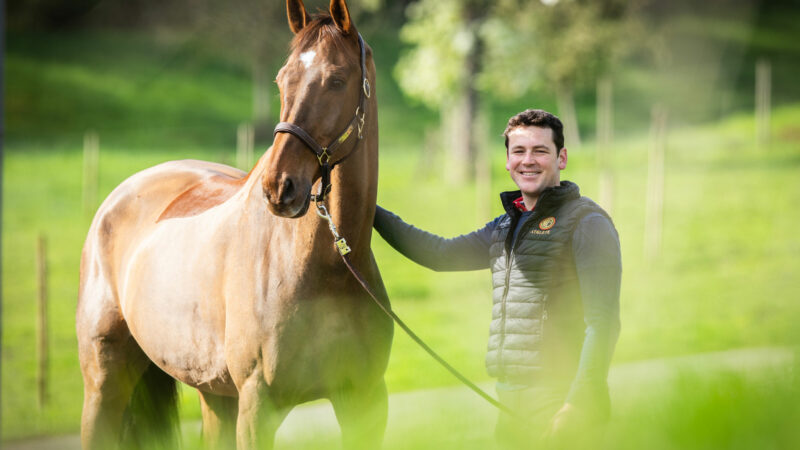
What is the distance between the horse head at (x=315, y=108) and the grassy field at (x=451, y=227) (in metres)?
1.16

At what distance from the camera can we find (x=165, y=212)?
12.0 ft

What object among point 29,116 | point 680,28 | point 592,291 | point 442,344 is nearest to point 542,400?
point 592,291

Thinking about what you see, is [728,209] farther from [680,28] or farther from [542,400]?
[680,28]

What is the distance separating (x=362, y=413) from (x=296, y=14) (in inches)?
60.6

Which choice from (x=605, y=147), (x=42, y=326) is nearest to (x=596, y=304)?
(x=42, y=326)

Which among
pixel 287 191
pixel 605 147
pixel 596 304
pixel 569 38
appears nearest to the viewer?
pixel 596 304

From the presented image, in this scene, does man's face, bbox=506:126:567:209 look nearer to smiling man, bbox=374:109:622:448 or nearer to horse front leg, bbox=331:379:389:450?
smiling man, bbox=374:109:622:448

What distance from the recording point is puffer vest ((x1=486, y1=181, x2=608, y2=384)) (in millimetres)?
2410

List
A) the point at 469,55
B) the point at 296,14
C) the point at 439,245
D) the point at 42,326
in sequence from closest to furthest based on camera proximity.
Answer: the point at 296,14 < the point at 439,245 < the point at 42,326 < the point at 469,55

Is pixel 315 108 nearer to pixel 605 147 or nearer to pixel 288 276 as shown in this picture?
pixel 288 276

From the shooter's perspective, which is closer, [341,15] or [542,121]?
[542,121]

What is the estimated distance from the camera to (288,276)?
109 inches

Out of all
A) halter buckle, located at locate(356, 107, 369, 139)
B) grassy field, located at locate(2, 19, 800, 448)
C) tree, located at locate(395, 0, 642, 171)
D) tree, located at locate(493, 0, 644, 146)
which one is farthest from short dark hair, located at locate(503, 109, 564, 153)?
tree, located at locate(493, 0, 644, 146)

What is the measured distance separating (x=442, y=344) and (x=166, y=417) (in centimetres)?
554
